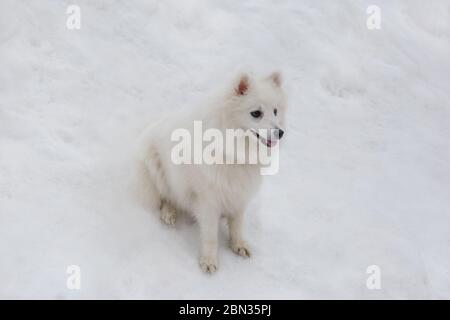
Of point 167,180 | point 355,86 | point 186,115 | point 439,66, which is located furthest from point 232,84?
point 439,66

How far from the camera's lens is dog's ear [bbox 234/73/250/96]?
10.4ft

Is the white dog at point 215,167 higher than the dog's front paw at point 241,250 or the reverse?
higher

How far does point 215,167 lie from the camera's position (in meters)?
3.42

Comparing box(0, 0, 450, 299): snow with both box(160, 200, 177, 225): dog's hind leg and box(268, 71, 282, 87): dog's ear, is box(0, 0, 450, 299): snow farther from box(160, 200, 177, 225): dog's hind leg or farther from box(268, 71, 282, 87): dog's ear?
box(268, 71, 282, 87): dog's ear

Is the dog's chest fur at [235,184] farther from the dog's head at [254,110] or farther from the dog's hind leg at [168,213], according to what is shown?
the dog's hind leg at [168,213]

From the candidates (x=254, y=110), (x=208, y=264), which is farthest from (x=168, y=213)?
(x=254, y=110)

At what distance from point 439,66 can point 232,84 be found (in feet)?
12.9

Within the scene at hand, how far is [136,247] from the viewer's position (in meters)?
3.54

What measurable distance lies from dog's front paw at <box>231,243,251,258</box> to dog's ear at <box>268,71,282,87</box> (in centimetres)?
134

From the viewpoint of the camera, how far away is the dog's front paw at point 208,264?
3.59m

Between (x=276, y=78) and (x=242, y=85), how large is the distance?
341mm

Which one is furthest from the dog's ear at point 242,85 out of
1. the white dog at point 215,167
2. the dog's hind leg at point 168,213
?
the dog's hind leg at point 168,213

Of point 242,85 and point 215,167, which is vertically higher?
point 242,85

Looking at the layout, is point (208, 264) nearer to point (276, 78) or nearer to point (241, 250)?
point (241, 250)
